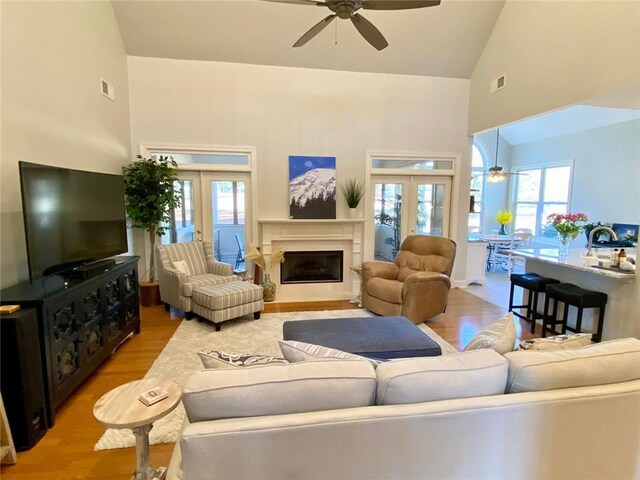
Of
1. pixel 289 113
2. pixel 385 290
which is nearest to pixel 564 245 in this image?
pixel 385 290

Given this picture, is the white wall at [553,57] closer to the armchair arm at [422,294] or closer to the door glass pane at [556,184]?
the armchair arm at [422,294]

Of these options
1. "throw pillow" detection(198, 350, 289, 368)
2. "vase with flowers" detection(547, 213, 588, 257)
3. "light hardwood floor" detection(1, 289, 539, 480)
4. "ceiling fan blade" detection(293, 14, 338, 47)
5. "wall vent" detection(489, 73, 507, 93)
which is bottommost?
"light hardwood floor" detection(1, 289, 539, 480)

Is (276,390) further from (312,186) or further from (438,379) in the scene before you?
(312,186)

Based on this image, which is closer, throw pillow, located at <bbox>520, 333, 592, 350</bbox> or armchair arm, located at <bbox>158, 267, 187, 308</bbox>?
throw pillow, located at <bbox>520, 333, 592, 350</bbox>

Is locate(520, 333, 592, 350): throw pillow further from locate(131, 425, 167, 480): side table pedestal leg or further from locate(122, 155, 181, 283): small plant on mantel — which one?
locate(122, 155, 181, 283): small plant on mantel

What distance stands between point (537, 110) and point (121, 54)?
559cm

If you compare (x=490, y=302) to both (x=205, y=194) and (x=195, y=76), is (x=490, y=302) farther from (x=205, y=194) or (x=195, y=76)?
(x=195, y=76)

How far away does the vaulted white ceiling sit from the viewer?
4453mm

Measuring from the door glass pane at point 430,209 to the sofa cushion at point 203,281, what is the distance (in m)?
3.39

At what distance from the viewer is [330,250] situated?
5.52 metres

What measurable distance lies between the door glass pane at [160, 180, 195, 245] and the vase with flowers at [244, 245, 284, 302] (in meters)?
1.05

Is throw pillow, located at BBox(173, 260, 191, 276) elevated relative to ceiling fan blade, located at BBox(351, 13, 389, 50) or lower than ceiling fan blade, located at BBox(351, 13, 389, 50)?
Result: lower

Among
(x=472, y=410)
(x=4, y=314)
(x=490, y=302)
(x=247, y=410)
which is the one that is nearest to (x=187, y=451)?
(x=247, y=410)

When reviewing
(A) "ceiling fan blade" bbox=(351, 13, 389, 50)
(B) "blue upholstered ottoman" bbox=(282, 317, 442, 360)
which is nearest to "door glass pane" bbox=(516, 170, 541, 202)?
(A) "ceiling fan blade" bbox=(351, 13, 389, 50)
